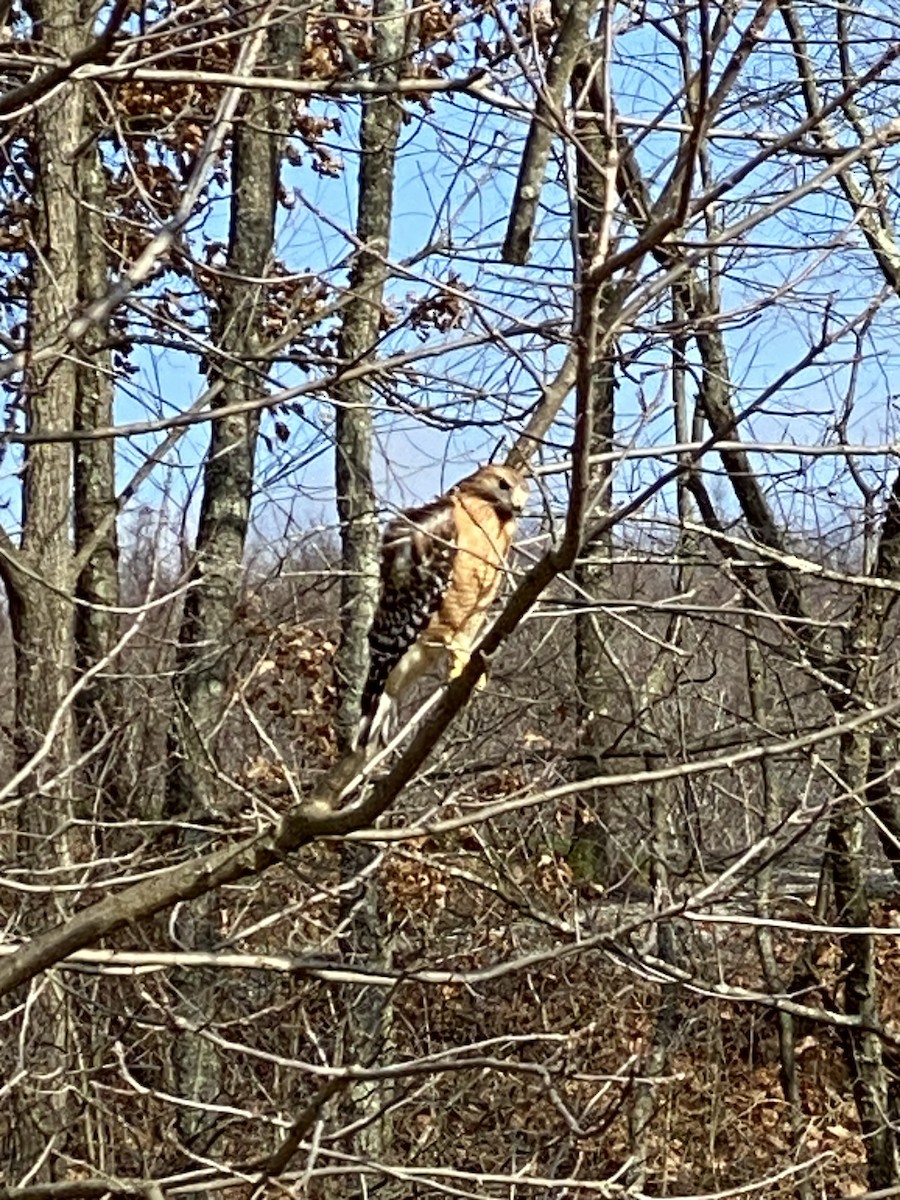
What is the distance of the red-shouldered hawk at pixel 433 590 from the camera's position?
4.72 meters

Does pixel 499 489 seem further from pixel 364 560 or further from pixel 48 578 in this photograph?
pixel 364 560

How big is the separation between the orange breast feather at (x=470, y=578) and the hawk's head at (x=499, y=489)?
1.5 inches

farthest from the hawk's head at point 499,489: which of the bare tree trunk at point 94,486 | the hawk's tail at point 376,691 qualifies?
the bare tree trunk at point 94,486

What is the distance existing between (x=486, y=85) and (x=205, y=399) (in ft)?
5.02

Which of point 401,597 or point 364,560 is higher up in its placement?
point 364,560

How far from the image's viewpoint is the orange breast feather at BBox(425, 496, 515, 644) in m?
4.68

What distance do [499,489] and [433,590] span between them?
0.99 meters

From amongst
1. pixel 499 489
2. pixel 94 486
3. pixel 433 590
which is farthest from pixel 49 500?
pixel 499 489

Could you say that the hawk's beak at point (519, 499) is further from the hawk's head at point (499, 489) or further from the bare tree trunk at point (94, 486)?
the bare tree trunk at point (94, 486)

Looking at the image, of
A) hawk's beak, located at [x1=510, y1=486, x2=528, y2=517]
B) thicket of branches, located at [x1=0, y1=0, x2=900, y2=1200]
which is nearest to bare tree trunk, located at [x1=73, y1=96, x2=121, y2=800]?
thicket of branches, located at [x1=0, y1=0, x2=900, y2=1200]

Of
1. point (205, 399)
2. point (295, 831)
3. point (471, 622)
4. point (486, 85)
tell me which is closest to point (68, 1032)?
point (471, 622)

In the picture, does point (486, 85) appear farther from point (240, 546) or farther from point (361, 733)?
point (240, 546)

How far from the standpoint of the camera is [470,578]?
5.12m

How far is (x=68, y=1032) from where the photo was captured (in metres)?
5.46
